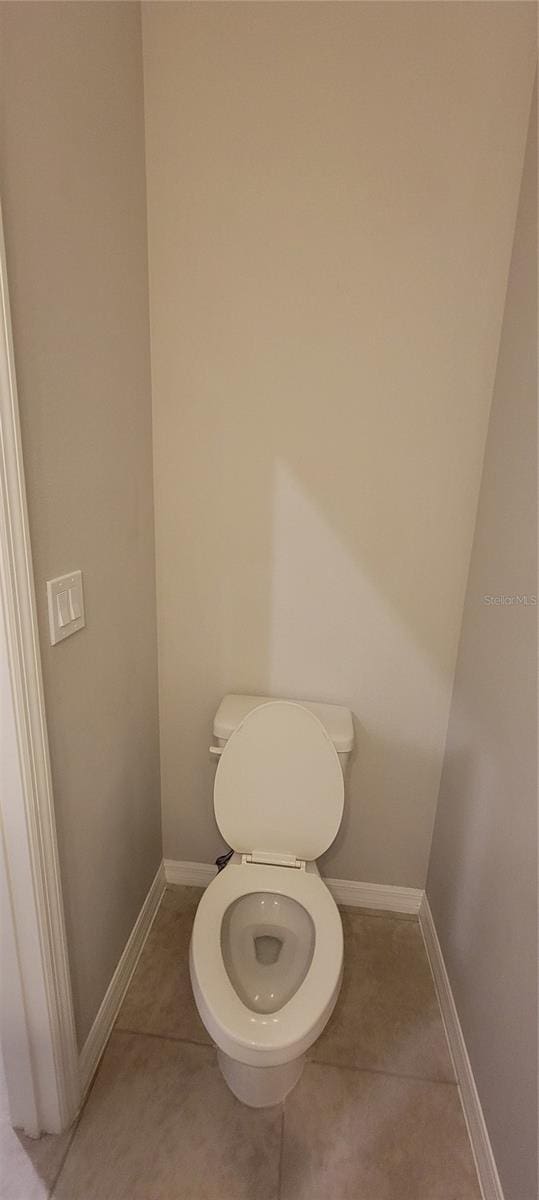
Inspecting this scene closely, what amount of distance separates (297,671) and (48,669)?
2.52ft

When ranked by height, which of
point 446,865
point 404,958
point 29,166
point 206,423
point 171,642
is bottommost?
point 404,958

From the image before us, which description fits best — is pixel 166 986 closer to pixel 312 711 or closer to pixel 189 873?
pixel 189 873

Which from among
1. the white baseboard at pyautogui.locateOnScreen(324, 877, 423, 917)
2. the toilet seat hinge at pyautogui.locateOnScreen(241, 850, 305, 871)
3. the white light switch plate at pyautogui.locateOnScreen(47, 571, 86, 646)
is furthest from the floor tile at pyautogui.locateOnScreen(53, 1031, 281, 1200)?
the white light switch plate at pyautogui.locateOnScreen(47, 571, 86, 646)

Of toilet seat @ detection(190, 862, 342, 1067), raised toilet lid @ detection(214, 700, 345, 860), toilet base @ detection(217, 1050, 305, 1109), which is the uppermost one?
raised toilet lid @ detection(214, 700, 345, 860)

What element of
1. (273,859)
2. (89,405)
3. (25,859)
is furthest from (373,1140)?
(89,405)

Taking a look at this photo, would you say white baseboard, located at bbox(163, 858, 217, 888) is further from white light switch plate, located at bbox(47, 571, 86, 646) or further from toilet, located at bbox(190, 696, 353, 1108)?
white light switch plate, located at bbox(47, 571, 86, 646)

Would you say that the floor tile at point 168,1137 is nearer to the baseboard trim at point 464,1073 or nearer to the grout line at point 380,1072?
A: the grout line at point 380,1072

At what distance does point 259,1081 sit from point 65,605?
1.02m

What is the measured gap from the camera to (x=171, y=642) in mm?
1605

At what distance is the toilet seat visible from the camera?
0.98 meters

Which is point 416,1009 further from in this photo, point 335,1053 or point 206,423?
point 206,423

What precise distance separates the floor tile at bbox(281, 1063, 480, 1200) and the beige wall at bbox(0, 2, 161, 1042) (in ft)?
1.74

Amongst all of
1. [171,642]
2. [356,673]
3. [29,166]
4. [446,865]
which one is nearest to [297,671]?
[356,673]

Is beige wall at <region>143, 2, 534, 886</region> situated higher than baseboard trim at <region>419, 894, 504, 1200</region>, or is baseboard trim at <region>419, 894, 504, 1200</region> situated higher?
beige wall at <region>143, 2, 534, 886</region>
